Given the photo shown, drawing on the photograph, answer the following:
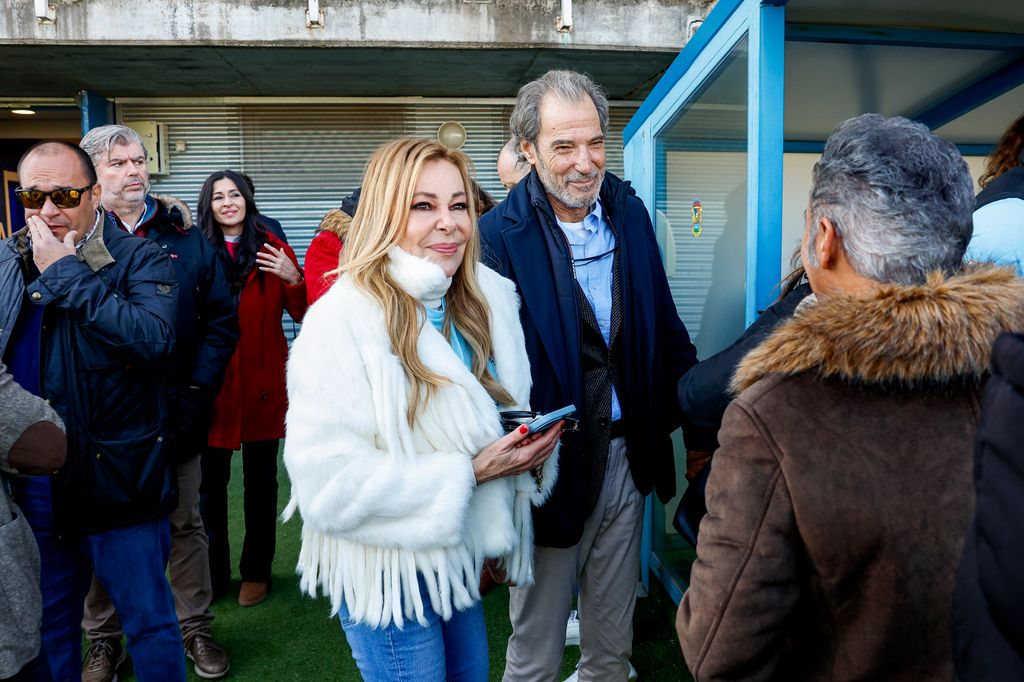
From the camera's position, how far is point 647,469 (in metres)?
2.71

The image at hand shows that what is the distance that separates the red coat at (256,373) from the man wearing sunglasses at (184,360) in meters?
0.38

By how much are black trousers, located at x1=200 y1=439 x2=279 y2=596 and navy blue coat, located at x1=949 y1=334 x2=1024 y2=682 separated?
12.1ft

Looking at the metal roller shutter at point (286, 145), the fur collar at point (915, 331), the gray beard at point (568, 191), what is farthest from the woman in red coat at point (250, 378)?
the metal roller shutter at point (286, 145)

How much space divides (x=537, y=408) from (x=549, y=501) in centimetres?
29

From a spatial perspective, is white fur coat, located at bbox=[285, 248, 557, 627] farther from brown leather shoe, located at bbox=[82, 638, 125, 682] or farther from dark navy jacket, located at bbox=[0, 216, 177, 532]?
brown leather shoe, located at bbox=[82, 638, 125, 682]

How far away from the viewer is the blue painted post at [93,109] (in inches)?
342

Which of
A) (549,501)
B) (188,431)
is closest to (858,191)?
(549,501)

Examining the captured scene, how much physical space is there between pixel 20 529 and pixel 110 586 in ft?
2.42

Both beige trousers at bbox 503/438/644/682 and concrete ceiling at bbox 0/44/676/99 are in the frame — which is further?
concrete ceiling at bbox 0/44/676/99

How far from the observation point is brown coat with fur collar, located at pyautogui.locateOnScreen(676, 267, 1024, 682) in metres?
1.21

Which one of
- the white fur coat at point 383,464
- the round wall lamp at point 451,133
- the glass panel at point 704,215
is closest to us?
the white fur coat at point 383,464

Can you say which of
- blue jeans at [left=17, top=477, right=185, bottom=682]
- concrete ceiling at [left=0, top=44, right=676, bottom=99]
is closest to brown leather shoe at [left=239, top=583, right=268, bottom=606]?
blue jeans at [left=17, top=477, right=185, bottom=682]

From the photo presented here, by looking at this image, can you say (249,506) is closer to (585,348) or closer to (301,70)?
(585,348)

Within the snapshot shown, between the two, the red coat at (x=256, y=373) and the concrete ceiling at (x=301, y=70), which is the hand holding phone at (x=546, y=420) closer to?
the red coat at (x=256, y=373)
